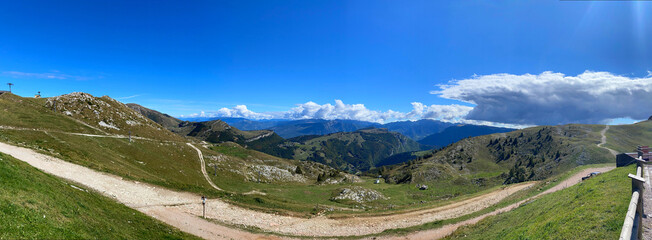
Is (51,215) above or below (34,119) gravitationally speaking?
below

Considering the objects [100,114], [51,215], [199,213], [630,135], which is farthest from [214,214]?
[630,135]

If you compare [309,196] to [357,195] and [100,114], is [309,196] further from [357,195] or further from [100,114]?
[100,114]

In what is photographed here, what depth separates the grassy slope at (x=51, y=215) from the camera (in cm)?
1267

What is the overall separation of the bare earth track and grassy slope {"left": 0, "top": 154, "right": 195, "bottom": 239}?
8795 mm

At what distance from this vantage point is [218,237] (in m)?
29.8

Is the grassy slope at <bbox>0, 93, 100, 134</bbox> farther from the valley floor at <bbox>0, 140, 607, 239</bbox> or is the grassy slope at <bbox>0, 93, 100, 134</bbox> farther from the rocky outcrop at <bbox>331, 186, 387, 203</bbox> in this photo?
the rocky outcrop at <bbox>331, 186, 387, 203</bbox>

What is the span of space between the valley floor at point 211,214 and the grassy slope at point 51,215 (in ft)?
28.8

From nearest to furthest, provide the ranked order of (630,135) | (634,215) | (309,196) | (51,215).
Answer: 1. (634,215)
2. (51,215)
3. (309,196)
4. (630,135)

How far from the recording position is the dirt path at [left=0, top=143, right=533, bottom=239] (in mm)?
32250

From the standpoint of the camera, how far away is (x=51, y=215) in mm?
14969

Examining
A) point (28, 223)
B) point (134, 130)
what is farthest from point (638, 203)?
point (134, 130)

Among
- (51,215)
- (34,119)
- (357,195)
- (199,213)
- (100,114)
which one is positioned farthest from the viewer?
(100,114)

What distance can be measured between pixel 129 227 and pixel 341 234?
86.5 ft

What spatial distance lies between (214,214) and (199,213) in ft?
7.62
